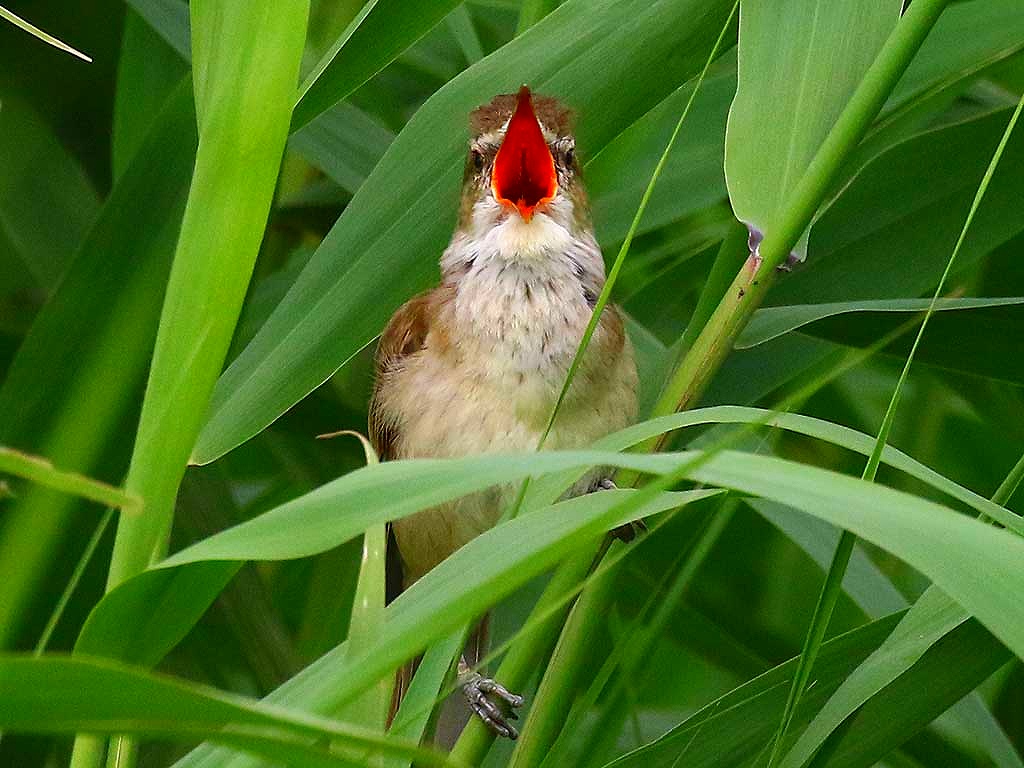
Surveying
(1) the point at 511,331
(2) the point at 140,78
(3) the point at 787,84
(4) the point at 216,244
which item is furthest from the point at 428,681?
(2) the point at 140,78

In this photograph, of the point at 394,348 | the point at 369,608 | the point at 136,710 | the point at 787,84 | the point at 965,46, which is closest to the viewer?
the point at 136,710

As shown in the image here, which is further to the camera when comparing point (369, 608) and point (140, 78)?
point (140, 78)

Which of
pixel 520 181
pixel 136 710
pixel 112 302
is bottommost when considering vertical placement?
pixel 136 710

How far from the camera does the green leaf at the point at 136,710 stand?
60 centimetres

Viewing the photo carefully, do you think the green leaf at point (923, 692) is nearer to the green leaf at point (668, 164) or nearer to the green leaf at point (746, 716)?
the green leaf at point (746, 716)

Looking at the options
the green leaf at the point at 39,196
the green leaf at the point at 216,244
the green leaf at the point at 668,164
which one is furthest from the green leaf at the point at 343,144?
the green leaf at the point at 216,244

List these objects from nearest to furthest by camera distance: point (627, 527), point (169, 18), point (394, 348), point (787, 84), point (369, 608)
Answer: point (369, 608) → point (787, 84) → point (627, 527) → point (169, 18) → point (394, 348)

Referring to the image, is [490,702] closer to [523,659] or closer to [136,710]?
[523,659]

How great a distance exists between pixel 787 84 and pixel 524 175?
457mm

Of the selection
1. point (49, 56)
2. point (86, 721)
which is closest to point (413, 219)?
point (86, 721)

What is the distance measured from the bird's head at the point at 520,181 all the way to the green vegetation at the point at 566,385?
49 mm

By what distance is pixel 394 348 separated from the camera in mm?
1792

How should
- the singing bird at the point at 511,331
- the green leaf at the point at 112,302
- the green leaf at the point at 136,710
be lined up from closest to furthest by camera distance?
the green leaf at the point at 136,710 → the green leaf at the point at 112,302 → the singing bird at the point at 511,331

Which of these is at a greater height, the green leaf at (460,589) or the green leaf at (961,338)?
the green leaf at (961,338)
